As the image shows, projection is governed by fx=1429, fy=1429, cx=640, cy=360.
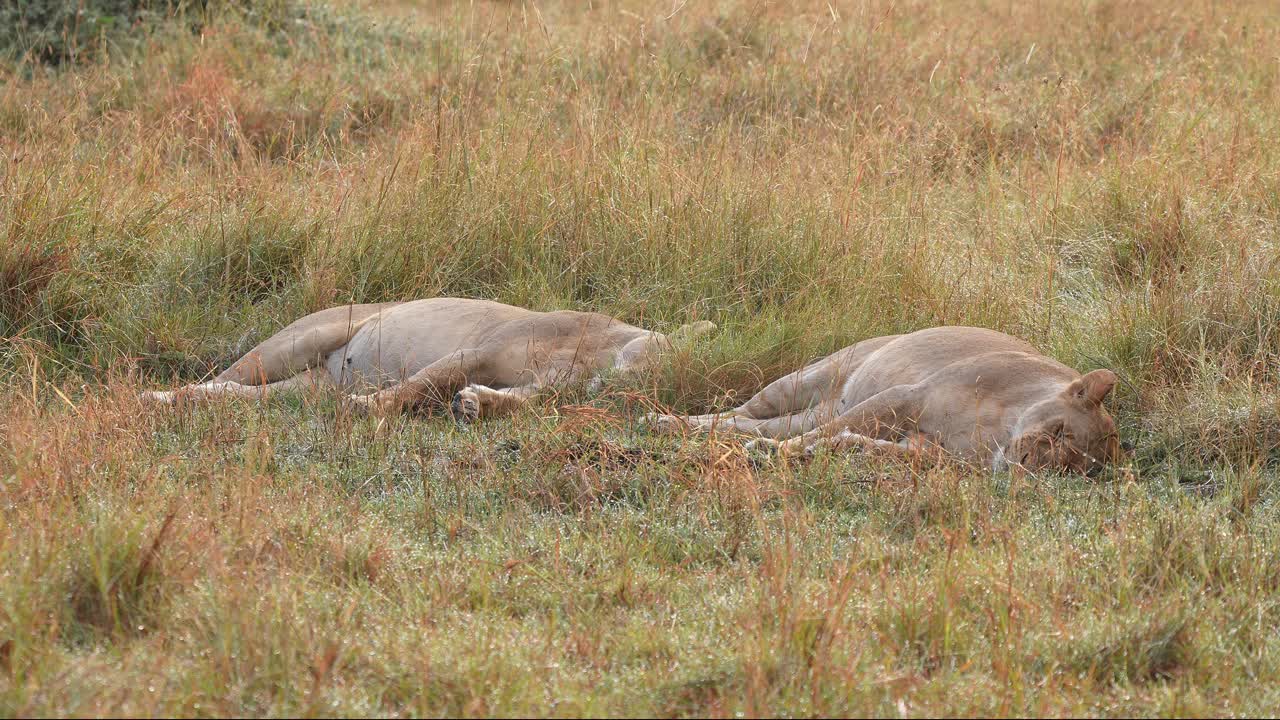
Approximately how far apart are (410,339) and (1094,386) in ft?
9.26

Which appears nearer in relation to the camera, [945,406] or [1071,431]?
[1071,431]

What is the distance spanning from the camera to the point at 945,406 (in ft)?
17.3

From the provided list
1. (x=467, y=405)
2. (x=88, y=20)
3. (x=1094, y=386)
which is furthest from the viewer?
(x=88, y=20)

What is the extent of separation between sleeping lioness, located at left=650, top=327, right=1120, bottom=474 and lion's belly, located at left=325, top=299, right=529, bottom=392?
1.11m

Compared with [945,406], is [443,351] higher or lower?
lower

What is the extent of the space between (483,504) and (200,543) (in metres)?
1.07

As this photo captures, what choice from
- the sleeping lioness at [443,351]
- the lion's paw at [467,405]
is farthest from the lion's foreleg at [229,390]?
the lion's paw at [467,405]

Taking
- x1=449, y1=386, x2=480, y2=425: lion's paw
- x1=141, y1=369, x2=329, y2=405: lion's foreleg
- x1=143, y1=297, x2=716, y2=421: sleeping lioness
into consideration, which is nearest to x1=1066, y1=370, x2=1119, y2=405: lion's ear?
x1=143, y1=297, x2=716, y2=421: sleeping lioness

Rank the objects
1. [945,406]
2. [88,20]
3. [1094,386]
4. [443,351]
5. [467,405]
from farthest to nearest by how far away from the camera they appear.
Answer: [88,20] → [443,351] → [467,405] → [945,406] → [1094,386]

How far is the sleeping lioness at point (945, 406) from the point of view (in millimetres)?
5090

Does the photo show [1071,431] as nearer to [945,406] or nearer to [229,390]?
[945,406]

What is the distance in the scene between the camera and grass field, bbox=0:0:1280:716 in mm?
3232

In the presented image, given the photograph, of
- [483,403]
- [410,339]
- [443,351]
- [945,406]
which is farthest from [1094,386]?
[410,339]

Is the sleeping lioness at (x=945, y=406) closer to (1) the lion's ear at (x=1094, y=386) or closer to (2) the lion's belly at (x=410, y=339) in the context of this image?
(1) the lion's ear at (x=1094, y=386)
